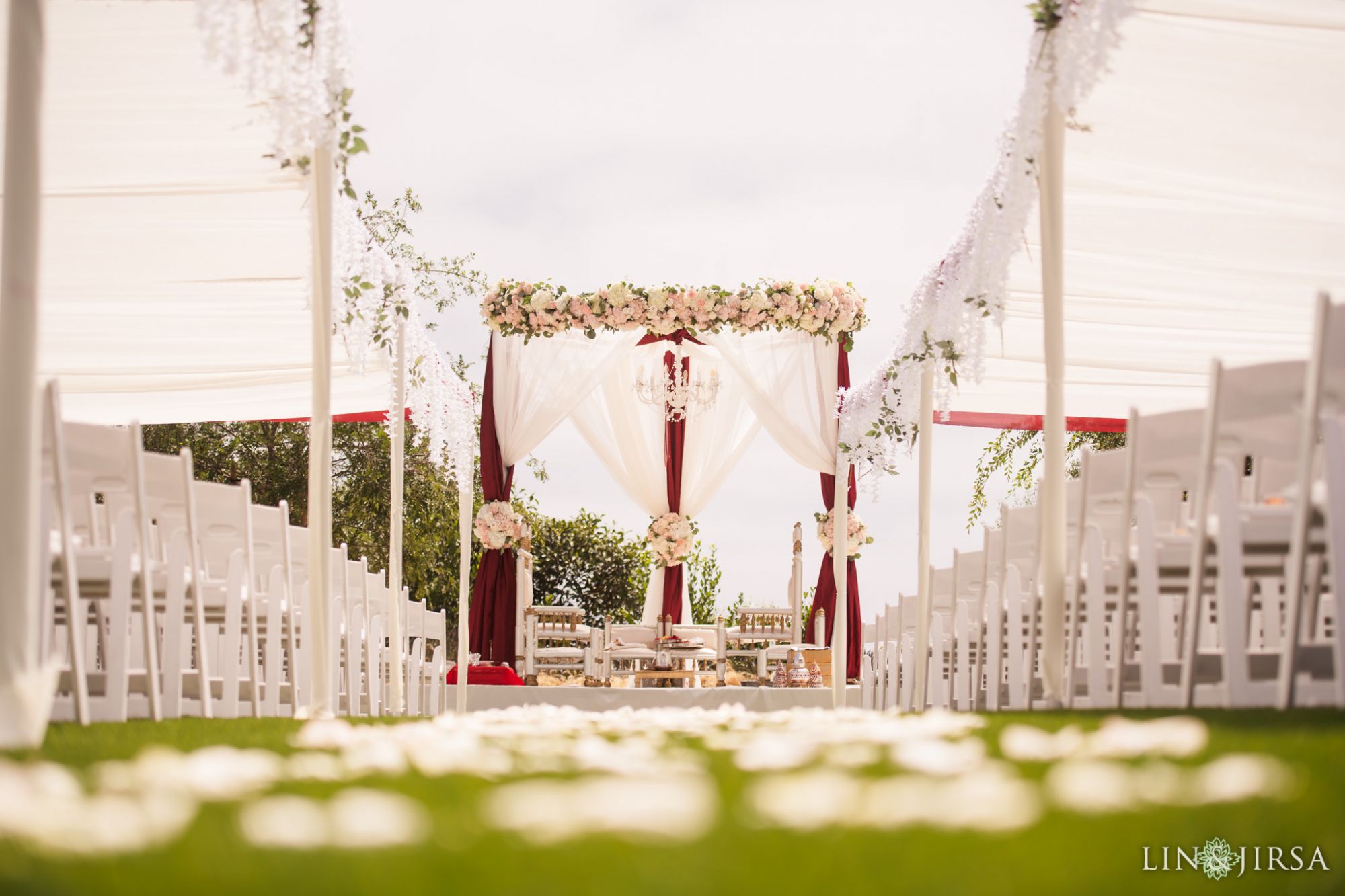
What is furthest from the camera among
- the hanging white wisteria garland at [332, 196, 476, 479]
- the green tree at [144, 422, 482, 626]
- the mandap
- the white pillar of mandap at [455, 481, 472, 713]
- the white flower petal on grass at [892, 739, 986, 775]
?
the green tree at [144, 422, 482, 626]

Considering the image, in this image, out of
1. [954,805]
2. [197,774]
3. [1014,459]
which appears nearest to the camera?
[954,805]

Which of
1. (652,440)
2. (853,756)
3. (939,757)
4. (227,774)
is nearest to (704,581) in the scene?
(652,440)

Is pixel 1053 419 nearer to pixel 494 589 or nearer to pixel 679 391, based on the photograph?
pixel 679 391

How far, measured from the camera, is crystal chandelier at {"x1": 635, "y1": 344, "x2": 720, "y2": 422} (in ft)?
39.1

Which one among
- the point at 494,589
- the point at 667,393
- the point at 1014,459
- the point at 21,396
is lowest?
the point at 494,589

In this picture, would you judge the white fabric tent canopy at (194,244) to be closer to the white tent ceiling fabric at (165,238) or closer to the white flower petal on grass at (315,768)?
the white tent ceiling fabric at (165,238)

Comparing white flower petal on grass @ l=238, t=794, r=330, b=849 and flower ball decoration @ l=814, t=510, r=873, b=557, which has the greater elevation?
white flower petal on grass @ l=238, t=794, r=330, b=849

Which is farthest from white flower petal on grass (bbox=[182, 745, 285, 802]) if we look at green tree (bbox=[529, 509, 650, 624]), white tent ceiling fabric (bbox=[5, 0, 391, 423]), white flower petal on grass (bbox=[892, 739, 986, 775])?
green tree (bbox=[529, 509, 650, 624])

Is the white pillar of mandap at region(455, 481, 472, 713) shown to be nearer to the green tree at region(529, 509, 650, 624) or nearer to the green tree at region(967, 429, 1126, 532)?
the green tree at region(529, 509, 650, 624)

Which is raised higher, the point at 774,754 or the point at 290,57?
the point at 290,57

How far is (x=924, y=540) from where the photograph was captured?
6.44 m

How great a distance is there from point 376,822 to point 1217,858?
31.5 inches

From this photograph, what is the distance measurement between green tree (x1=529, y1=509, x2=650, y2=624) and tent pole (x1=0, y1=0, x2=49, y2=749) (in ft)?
40.2

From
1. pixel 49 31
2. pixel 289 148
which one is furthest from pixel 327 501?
pixel 49 31
